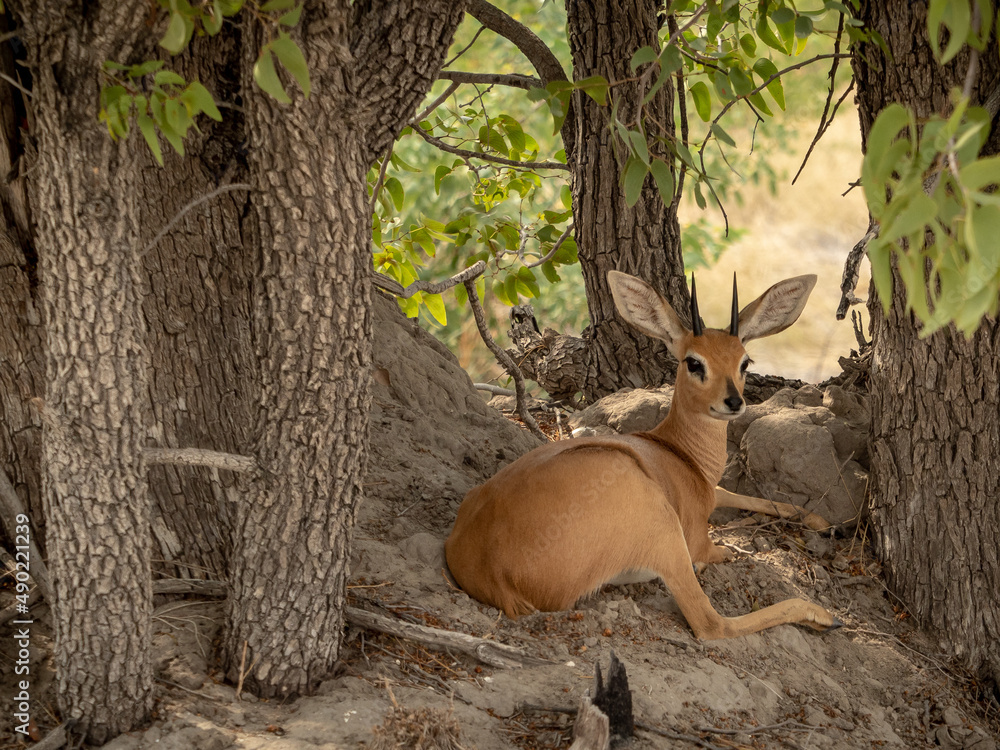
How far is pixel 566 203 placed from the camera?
6.22m

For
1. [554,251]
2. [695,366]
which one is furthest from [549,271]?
[695,366]

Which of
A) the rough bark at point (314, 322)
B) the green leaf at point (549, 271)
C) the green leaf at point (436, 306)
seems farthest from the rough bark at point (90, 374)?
the green leaf at point (549, 271)

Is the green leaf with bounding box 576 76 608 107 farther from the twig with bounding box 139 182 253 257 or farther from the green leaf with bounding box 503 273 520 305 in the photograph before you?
the green leaf with bounding box 503 273 520 305

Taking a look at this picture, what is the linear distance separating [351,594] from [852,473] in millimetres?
2610

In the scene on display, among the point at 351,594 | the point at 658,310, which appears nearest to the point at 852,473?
the point at 658,310

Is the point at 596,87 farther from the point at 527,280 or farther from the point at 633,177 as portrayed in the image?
the point at 527,280

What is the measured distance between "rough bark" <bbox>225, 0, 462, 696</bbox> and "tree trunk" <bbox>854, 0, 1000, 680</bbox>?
1980 mm

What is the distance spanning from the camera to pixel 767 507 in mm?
4699

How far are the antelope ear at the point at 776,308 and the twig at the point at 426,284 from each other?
1362 mm

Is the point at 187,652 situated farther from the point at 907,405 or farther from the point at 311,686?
the point at 907,405

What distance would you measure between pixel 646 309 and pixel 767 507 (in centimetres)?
124

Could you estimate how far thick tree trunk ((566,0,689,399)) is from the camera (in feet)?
17.0

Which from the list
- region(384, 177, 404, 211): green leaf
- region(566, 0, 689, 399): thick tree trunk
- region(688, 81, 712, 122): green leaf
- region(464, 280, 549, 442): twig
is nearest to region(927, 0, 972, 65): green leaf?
region(688, 81, 712, 122): green leaf

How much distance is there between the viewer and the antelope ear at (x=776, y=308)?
14.4 feet
